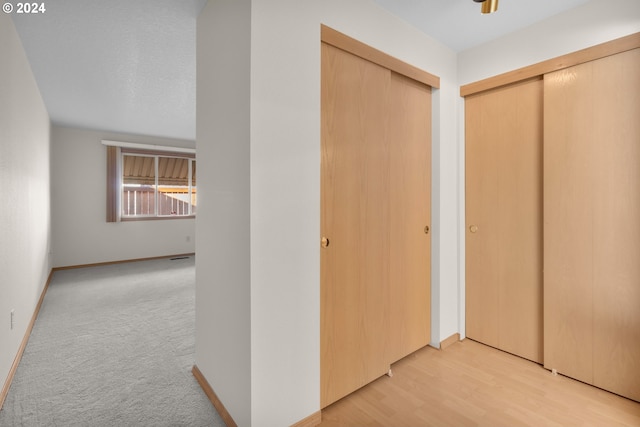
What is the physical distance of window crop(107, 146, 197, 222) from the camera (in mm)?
5715

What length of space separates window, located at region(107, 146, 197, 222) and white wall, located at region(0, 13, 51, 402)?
7.75ft

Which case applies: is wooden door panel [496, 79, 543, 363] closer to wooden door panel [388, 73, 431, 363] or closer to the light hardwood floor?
the light hardwood floor

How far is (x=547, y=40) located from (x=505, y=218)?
4.33ft

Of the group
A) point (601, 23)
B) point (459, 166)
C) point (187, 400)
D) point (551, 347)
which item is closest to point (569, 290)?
point (551, 347)

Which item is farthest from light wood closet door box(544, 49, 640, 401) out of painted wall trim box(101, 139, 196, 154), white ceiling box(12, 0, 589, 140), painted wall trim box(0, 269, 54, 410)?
painted wall trim box(101, 139, 196, 154)

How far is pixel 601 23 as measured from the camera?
1.92 metres

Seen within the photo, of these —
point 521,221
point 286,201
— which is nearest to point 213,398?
point 286,201

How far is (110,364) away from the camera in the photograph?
227cm

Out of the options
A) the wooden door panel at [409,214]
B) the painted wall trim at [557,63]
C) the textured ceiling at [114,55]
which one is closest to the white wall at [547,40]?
the painted wall trim at [557,63]

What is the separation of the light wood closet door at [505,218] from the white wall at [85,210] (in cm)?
598

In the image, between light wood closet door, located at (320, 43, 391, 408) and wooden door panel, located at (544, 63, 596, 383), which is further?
wooden door panel, located at (544, 63, 596, 383)

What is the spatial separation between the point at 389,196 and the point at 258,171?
1.08 m

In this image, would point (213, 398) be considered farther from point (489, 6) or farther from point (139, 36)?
point (489, 6)

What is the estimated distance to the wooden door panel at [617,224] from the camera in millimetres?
1832
